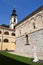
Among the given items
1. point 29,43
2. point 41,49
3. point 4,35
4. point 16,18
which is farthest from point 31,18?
point 16,18

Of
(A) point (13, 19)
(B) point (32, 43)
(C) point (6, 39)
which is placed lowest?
(B) point (32, 43)

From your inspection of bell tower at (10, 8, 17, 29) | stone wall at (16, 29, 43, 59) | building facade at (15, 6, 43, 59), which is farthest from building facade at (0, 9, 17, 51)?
building facade at (15, 6, 43, 59)

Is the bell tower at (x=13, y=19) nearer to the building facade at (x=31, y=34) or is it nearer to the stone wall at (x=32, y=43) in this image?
the building facade at (x=31, y=34)

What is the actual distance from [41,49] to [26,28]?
6.00 metres

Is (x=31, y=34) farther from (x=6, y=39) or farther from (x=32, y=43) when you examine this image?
(x=6, y=39)

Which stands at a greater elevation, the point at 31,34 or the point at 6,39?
the point at 6,39

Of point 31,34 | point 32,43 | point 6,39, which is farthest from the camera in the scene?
point 6,39

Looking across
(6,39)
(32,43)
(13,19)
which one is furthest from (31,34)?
(13,19)

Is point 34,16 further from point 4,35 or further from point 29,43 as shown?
point 4,35

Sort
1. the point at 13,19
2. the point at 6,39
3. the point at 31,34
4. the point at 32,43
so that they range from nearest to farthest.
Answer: the point at 32,43
the point at 31,34
the point at 6,39
the point at 13,19

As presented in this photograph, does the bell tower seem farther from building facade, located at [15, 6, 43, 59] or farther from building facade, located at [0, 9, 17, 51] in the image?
building facade, located at [15, 6, 43, 59]

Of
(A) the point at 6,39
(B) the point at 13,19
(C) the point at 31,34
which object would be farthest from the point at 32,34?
(B) the point at 13,19

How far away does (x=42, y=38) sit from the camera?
1622 centimetres

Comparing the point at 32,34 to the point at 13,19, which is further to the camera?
the point at 13,19
